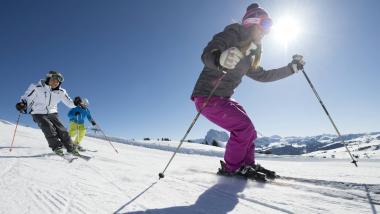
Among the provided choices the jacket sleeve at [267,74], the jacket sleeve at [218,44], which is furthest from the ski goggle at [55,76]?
the jacket sleeve at [218,44]

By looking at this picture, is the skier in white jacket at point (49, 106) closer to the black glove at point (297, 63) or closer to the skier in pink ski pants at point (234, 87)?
the skier in pink ski pants at point (234, 87)

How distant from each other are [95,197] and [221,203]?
3.59 feet

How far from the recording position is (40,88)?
7.97 m

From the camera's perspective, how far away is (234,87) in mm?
4840

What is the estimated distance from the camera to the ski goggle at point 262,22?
15.2 feet

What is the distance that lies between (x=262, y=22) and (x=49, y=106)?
19.2 ft

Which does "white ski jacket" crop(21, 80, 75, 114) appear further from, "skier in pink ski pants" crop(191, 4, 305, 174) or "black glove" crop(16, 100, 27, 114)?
"skier in pink ski pants" crop(191, 4, 305, 174)

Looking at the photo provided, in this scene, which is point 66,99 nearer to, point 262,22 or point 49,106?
point 49,106

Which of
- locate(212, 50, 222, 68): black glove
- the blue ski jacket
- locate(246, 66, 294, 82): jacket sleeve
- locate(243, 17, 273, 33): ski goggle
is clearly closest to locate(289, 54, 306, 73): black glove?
locate(246, 66, 294, 82): jacket sleeve

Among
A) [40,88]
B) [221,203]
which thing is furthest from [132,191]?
[40,88]

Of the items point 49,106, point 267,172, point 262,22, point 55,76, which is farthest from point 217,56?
point 55,76

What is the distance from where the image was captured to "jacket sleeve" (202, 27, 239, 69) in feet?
13.3

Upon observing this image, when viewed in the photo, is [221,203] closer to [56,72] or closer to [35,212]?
[35,212]

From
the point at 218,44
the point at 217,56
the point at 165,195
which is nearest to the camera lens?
the point at 165,195
